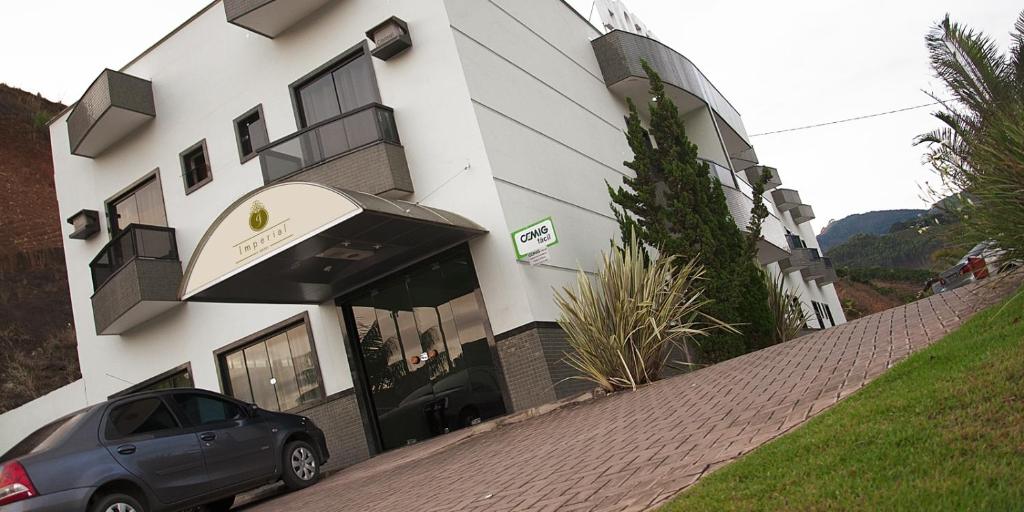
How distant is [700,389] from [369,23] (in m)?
9.54

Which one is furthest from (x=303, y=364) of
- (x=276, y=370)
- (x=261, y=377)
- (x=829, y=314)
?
(x=829, y=314)

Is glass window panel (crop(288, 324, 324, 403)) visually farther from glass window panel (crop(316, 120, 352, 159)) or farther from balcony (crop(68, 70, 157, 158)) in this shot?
balcony (crop(68, 70, 157, 158))

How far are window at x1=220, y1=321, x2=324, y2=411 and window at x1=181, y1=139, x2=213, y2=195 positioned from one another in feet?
12.6

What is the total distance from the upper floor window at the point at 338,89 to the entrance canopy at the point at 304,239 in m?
3.14

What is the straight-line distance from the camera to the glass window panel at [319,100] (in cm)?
A: 1574

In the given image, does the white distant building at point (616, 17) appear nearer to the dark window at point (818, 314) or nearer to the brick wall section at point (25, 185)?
the dark window at point (818, 314)

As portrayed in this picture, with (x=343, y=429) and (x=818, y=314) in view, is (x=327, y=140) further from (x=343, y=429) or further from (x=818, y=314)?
(x=818, y=314)

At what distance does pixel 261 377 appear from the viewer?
655 inches

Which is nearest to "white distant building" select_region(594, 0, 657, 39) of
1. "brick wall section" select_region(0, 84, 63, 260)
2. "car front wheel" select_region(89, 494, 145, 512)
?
"car front wheel" select_region(89, 494, 145, 512)

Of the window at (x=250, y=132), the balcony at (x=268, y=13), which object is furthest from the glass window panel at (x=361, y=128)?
the window at (x=250, y=132)

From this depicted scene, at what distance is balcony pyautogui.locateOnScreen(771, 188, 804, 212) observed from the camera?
39.5m

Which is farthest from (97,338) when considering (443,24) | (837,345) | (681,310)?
(837,345)

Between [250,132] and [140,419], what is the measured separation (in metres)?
9.06

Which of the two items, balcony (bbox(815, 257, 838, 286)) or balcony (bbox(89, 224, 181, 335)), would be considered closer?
balcony (bbox(89, 224, 181, 335))
